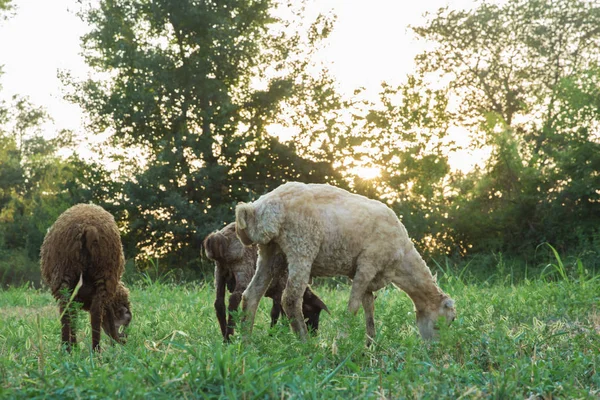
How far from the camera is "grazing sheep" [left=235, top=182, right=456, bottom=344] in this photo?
6062 millimetres

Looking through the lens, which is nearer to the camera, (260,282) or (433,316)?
(260,282)

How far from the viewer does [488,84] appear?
28141 millimetres

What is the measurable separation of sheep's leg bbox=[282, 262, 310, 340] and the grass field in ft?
1.61

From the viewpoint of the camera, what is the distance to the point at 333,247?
6.30m

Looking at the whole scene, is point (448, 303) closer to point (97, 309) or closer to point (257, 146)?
point (97, 309)

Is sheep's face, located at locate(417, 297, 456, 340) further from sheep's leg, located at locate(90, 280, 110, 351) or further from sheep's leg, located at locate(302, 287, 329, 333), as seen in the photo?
sheep's leg, located at locate(90, 280, 110, 351)

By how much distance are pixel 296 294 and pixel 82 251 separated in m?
1.82

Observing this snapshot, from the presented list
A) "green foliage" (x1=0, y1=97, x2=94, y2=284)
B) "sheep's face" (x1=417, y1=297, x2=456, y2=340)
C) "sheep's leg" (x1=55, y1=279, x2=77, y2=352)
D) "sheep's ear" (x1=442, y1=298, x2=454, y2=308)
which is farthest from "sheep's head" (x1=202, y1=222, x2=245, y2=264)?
"green foliage" (x1=0, y1=97, x2=94, y2=284)

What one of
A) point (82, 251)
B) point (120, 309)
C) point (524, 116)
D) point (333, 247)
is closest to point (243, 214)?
point (333, 247)

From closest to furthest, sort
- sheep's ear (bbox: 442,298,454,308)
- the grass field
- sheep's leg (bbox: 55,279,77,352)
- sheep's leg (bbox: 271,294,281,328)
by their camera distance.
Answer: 1. the grass field
2. sheep's leg (bbox: 55,279,77,352)
3. sheep's ear (bbox: 442,298,454,308)
4. sheep's leg (bbox: 271,294,281,328)

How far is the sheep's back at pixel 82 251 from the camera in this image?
19.7ft

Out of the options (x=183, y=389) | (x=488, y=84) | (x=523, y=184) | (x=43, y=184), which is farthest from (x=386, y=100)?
(x=43, y=184)

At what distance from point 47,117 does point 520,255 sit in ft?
98.0

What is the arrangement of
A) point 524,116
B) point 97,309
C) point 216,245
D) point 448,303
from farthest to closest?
point 524,116 < point 216,245 < point 448,303 < point 97,309
